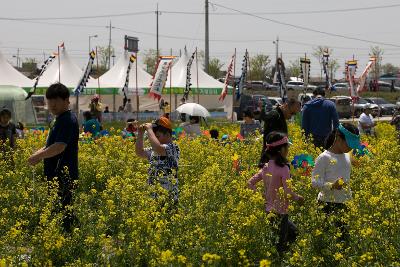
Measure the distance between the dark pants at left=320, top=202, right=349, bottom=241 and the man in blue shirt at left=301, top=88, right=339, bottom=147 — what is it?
13.8ft

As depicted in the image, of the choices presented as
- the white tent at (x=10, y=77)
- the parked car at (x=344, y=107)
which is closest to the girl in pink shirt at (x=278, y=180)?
the white tent at (x=10, y=77)

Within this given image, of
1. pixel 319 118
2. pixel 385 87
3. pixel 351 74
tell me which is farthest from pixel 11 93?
pixel 385 87

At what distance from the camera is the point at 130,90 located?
34312mm

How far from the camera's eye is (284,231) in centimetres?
570

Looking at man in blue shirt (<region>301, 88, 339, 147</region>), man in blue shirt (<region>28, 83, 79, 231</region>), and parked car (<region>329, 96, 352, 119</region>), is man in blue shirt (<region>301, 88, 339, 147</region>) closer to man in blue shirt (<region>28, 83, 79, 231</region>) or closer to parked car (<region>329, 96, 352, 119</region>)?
man in blue shirt (<region>28, 83, 79, 231</region>)

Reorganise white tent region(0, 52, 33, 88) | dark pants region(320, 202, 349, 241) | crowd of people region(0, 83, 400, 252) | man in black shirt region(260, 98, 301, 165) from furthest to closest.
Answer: white tent region(0, 52, 33, 88) → man in black shirt region(260, 98, 301, 165) → crowd of people region(0, 83, 400, 252) → dark pants region(320, 202, 349, 241)

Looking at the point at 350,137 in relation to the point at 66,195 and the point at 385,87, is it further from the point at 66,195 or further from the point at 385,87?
the point at 385,87

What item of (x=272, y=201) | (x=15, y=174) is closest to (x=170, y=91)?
(x=15, y=174)

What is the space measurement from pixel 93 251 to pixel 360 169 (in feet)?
12.2

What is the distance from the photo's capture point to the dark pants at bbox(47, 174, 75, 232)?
6344 millimetres

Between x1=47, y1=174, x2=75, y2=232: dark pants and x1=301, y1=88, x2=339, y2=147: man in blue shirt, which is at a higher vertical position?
x1=301, y1=88, x2=339, y2=147: man in blue shirt

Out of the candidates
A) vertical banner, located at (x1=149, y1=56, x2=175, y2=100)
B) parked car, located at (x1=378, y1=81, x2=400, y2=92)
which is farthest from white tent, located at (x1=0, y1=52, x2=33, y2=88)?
parked car, located at (x1=378, y1=81, x2=400, y2=92)

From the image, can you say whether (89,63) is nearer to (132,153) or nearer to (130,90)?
(130,90)

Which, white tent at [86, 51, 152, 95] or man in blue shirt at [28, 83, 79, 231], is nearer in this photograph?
man in blue shirt at [28, 83, 79, 231]
